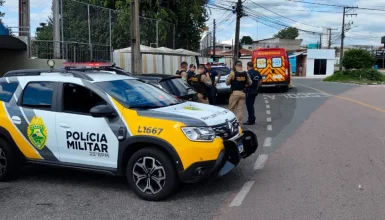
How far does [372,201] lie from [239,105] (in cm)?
593

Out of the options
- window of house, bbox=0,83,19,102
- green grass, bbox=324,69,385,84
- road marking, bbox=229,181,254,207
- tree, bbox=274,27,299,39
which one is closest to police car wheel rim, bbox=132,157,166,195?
road marking, bbox=229,181,254,207

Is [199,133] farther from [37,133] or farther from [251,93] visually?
[251,93]

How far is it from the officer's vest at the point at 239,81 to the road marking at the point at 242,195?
4978 mm

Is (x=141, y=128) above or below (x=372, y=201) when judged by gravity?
above

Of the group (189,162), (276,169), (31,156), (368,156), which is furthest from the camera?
(368,156)

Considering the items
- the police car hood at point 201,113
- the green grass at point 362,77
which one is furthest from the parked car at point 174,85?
the green grass at point 362,77

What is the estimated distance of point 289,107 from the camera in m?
16.2

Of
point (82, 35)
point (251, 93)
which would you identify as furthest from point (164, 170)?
point (82, 35)

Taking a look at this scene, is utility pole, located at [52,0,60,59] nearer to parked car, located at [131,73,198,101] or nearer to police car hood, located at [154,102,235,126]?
parked car, located at [131,73,198,101]

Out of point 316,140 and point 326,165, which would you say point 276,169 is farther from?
point 316,140

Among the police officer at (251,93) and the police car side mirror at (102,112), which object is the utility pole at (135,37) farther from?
the police car side mirror at (102,112)

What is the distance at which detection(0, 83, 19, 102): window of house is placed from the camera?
6.25 m

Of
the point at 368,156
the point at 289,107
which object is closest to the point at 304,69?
the point at 289,107

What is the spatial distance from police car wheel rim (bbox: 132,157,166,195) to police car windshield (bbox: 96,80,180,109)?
2.58ft
